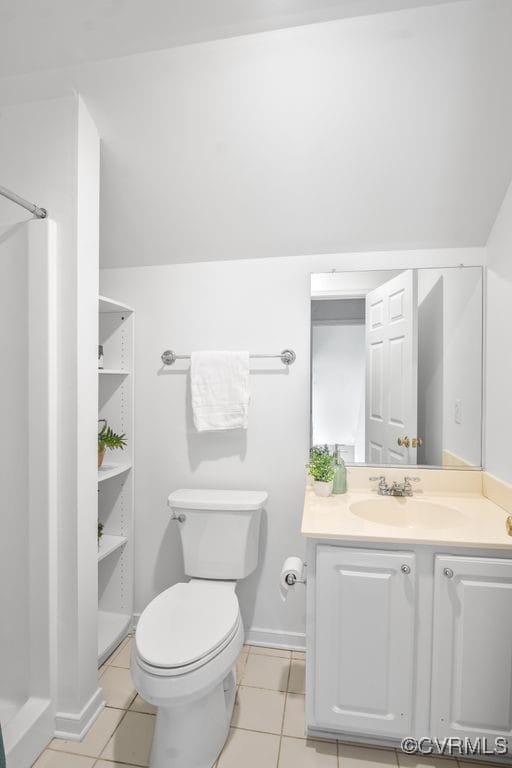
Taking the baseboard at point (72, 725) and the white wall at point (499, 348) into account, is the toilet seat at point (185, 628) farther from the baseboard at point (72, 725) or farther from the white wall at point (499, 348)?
the white wall at point (499, 348)

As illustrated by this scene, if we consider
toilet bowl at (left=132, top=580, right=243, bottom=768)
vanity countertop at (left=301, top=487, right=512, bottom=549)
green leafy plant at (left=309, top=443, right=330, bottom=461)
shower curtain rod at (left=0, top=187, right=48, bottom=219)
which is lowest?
toilet bowl at (left=132, top=580, right=243, bottom=768)

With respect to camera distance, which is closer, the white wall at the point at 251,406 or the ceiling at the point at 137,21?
the ceiling at the point at 137,21

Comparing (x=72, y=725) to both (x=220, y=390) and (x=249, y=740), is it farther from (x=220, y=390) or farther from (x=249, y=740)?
(x=220, y=390)

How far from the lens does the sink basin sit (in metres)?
1.54

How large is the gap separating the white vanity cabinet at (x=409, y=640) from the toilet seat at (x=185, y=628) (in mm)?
306

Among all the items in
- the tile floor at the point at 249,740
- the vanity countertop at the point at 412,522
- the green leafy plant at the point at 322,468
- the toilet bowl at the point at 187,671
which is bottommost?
the tile floor at the point at 249,740

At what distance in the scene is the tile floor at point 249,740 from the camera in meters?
1.29

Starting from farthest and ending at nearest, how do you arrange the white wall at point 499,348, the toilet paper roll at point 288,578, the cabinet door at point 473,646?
the white wall at point 499,348 → the toilet paper roll at point 288,578 → the cabinet door at point 473,646

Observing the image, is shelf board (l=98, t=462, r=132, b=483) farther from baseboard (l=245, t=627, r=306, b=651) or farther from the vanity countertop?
baseboard (l=245, t=627, r=306, b=651)

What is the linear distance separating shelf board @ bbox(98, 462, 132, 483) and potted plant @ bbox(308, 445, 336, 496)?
0.90 m

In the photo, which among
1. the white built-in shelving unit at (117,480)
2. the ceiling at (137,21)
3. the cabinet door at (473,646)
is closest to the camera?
the ceiling at (137,21)

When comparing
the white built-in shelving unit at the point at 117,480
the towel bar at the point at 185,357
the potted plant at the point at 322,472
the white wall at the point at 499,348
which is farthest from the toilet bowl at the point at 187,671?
the white wall at the point at 499,348

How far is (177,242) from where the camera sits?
1.85m

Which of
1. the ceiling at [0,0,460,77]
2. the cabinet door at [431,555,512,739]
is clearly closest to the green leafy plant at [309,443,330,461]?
the cabinet door at [431,555,512,739]
